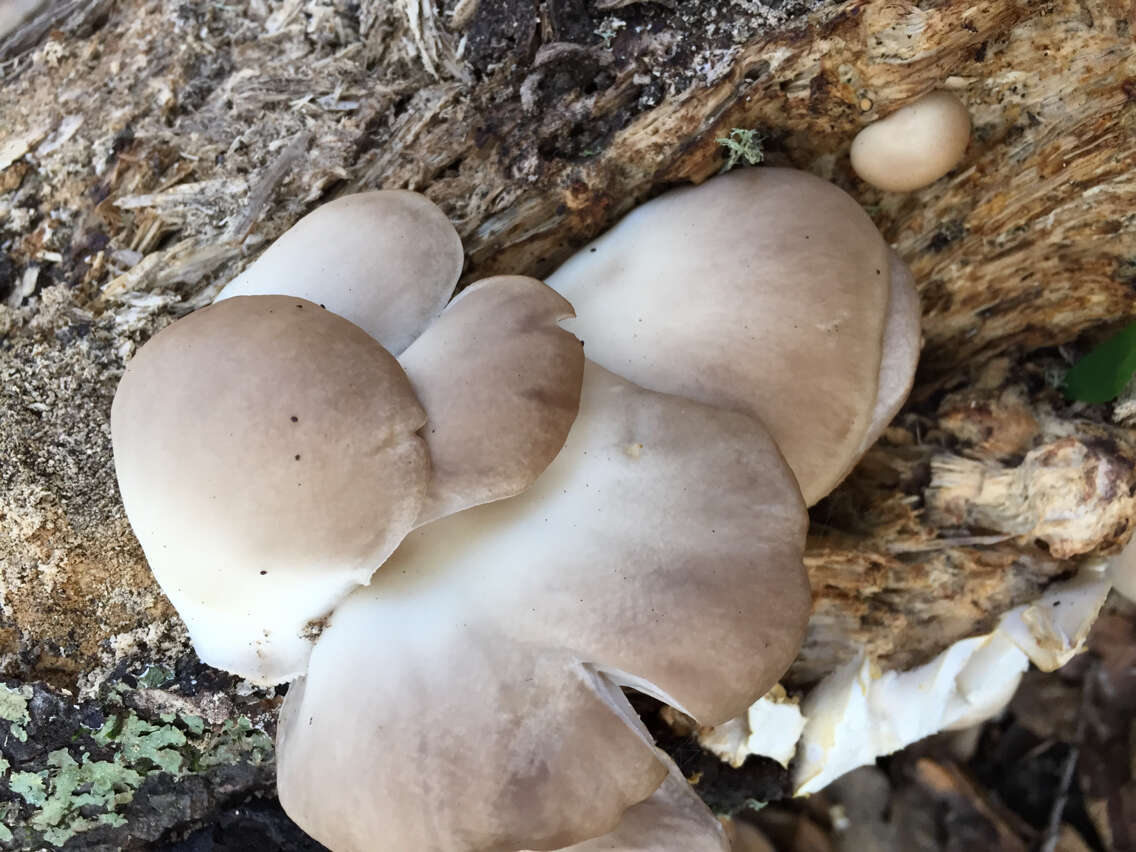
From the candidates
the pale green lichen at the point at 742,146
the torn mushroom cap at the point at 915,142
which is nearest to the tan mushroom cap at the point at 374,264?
the pale green lichen at the point at 742,146

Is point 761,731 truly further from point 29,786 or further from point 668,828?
point 29,786

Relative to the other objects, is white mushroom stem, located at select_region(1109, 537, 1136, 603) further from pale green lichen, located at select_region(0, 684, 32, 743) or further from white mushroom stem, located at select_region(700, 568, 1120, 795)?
pale green lichen, located at select_region(0, 684, 32, 743)

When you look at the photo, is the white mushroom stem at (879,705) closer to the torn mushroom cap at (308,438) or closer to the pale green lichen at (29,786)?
the torn mushroom cap at (308,438)

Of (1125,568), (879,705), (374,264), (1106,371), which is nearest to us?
(374,264)

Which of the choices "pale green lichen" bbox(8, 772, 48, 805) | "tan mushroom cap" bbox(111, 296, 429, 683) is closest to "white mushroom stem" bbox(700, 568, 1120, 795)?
"tan mushroom cap" bbox(111, 296, 429, 683)

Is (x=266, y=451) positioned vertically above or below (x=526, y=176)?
above

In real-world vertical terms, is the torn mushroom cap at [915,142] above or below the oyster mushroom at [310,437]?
below

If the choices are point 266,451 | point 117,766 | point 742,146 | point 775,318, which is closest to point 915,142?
point 742,146
